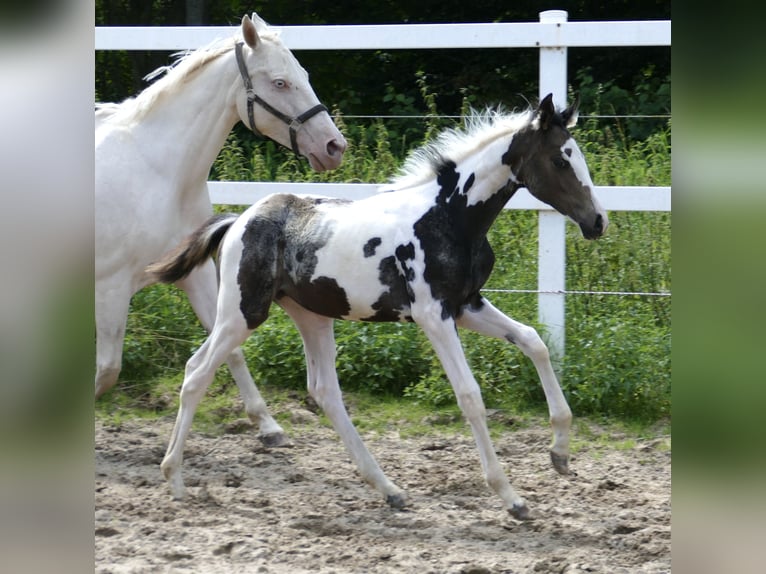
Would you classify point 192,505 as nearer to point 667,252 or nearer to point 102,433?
point 102,433

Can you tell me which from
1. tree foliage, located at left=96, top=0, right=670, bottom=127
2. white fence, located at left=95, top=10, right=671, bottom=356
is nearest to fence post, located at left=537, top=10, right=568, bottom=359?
white fence, located at left=95, top=10, right=671, bottom=356

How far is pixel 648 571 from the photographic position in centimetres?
331

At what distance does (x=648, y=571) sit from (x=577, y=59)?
8109 millimetres

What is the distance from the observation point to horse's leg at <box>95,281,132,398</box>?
4668mm

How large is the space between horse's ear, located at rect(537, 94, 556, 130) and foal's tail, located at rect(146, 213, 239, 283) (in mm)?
1465

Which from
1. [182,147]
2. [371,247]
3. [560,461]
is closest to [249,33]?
[182,147]

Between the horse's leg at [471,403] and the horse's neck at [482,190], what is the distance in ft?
1.48

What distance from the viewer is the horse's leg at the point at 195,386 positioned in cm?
417

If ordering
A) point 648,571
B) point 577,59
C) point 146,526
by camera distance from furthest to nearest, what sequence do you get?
1. point 577,59
2. point 146,526
3. point 648,571

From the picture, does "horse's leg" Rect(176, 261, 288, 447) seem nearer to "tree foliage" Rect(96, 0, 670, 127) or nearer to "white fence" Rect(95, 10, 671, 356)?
"white fence" Rect(95, 10, 671, 356)

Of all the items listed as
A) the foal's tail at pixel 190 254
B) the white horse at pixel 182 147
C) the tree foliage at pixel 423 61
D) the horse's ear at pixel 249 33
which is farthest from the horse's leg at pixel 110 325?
the tree foliage at pixel 423 61

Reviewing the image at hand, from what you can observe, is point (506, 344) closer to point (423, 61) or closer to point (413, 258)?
point (413, 258)

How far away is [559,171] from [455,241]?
0.51 meters
